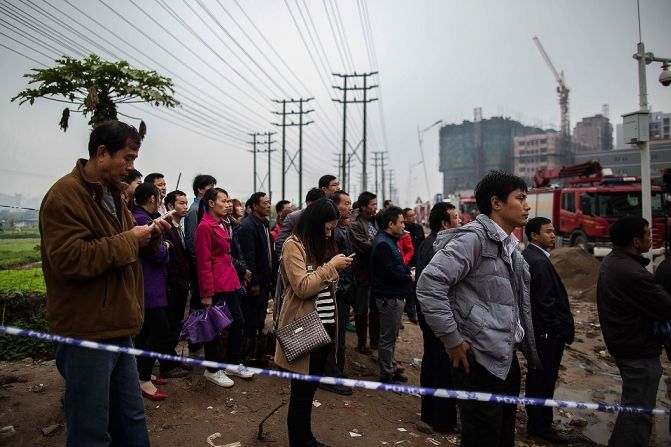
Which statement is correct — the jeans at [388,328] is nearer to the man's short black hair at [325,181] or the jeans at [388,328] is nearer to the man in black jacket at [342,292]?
the man in black jacket at [342,292]

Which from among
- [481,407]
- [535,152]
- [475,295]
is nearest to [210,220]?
[475,295]

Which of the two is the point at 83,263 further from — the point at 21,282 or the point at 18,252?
the point at 18,252

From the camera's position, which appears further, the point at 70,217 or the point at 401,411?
the point at 401,411

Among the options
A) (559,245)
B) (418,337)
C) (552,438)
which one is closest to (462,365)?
(552,438)

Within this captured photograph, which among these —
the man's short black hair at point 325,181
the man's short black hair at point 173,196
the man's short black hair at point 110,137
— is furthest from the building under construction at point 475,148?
the man's short black hair at point 110,137

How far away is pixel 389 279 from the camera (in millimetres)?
5121

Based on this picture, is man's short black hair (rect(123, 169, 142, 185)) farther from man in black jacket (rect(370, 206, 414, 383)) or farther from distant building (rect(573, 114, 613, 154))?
distant building (rect(573, 114, 613, 154))

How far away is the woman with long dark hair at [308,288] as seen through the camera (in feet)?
10.3

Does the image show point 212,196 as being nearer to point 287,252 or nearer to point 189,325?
point 189,325

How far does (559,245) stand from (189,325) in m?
17.6

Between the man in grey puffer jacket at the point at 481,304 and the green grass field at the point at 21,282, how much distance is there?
4931mm

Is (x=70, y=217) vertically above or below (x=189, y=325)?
above

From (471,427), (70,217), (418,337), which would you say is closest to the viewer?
(70,217)

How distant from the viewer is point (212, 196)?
181 inches
